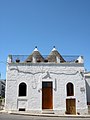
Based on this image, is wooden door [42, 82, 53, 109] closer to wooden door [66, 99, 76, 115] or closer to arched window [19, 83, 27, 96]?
wooden door [66, 99, 76, 115]

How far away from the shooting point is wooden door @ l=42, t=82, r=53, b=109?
2316cm

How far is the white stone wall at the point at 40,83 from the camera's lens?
Answer: 22.9 m

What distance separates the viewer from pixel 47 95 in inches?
920

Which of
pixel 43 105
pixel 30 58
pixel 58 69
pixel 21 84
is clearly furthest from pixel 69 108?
pixel 30 58

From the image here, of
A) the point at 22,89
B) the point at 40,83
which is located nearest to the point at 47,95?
the point at 40,83

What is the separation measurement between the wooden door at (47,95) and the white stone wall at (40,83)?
1.53 ft

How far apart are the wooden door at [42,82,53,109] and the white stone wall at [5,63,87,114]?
467 millimetres

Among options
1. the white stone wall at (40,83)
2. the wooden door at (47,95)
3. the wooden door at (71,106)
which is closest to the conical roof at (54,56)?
the white stone wall at (40,83)

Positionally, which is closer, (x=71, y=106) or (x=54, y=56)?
(x=71, y=106)

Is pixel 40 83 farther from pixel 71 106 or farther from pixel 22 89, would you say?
pixel 71 106

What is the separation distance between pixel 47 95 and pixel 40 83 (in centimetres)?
154

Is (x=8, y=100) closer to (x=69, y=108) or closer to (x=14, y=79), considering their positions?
(x=14, y=79)

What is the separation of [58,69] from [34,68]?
8.64ft

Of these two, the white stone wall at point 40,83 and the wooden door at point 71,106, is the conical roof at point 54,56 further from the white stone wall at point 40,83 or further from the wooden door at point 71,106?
the wooden door at point 71,106
